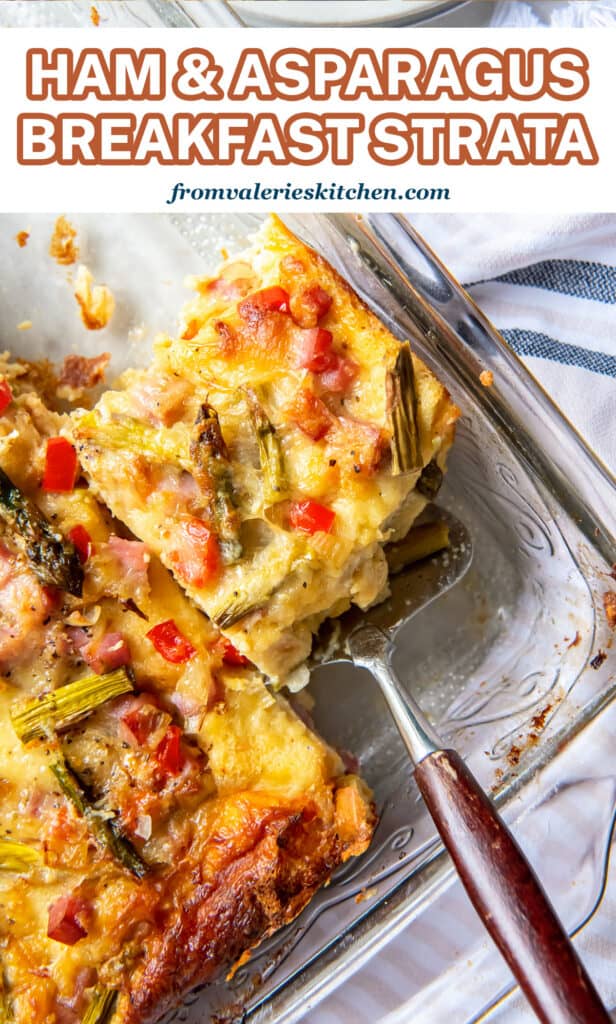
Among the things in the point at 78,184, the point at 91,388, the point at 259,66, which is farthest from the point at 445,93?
the point at 91,388

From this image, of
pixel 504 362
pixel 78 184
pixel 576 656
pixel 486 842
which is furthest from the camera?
pixel 78 184

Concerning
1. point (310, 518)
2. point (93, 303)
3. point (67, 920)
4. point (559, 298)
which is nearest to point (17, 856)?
point (67, 920)

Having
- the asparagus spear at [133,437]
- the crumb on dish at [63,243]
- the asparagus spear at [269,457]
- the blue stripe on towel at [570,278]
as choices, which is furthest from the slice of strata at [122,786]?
the blue stripe on towel at [570,278]

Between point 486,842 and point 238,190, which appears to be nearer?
point 486,842

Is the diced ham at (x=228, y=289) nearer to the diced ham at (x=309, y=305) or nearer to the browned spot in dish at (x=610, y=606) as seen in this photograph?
the diced ham at (x=309, y=305)

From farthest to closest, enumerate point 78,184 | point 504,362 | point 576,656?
point 78,184, point 576,656, point 504,362

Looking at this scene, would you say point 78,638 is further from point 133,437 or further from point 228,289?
point 228,289

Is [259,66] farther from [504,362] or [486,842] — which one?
[486,842]
